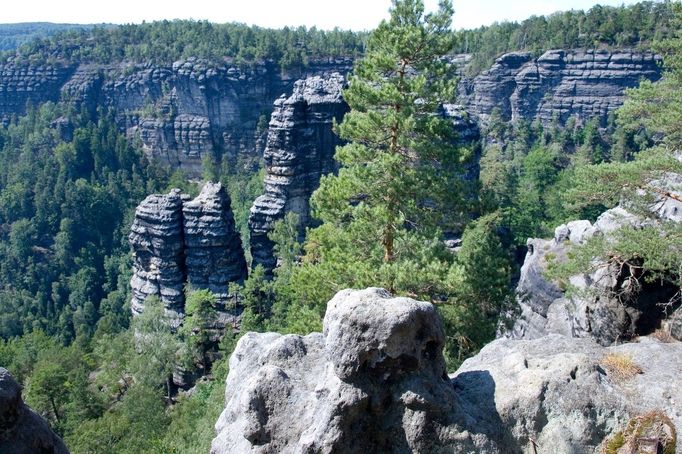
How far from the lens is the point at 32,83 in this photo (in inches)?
3130

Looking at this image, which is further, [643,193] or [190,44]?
[190,44]

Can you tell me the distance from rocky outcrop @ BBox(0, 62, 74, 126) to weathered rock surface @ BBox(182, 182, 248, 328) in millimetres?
59744

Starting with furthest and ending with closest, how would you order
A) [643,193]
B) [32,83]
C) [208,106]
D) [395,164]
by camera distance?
[32,83] < [208,106] < [395,164] < [643,193]

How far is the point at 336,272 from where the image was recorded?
1223 cm

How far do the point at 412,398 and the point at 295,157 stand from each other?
31121 millimetres

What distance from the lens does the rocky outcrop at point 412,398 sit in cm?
685

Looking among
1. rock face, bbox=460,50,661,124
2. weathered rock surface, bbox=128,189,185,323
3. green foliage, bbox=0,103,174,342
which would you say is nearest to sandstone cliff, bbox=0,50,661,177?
rock face, bbox=460,50,661,124

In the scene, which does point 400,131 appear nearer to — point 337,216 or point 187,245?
point 337,216

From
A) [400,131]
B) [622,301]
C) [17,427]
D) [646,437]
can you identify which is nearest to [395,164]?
[400,131]

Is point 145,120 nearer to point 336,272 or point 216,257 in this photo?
point 216,257

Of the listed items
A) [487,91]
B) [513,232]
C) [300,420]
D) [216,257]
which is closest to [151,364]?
[216,257]

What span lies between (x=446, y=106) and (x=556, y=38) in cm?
3272

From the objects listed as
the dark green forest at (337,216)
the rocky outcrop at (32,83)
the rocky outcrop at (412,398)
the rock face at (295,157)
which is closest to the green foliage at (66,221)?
the dark green forest at (337,216)

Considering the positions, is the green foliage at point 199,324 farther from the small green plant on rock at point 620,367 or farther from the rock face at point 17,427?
the small green plant on rock at point 620,367
